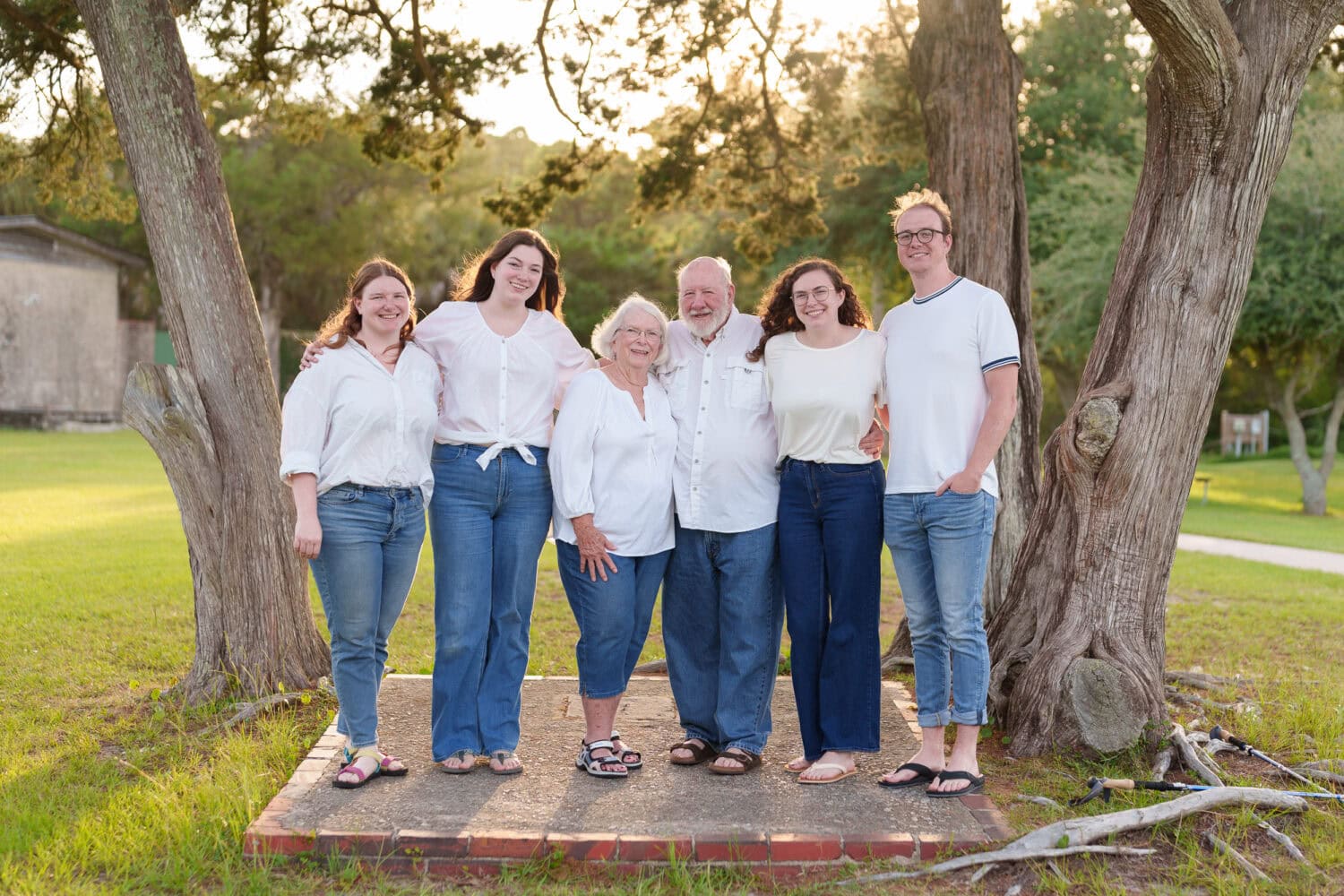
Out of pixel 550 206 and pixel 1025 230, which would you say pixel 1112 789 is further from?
pixel 550 206

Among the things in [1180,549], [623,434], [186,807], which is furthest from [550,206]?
[1180,549]

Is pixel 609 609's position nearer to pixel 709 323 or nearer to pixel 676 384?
pixel 676 384

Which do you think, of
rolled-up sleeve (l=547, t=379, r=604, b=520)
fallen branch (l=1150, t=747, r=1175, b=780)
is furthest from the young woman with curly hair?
fallen branch (l=1150, t=747, r=1175, b=780)

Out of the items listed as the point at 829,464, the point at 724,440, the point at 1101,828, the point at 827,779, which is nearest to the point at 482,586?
the point at 724,440

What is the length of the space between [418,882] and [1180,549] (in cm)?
1228

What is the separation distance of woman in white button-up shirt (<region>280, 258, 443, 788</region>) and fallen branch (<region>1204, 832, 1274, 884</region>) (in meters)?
2.94

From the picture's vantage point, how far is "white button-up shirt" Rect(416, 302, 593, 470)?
4.69 meters

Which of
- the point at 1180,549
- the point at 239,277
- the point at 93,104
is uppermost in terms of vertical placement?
the point at 93,104

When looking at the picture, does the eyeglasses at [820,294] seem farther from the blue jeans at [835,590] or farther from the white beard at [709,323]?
the blue jeans at [835,590]

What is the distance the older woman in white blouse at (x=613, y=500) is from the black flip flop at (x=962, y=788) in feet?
3.90

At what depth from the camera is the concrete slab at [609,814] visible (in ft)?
13.4

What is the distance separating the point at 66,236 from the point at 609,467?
2768 cm

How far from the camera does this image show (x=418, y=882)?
3951 mm

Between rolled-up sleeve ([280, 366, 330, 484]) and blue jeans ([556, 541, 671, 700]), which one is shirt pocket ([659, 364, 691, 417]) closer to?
blue jeans ([556, 541, 671, 700])
